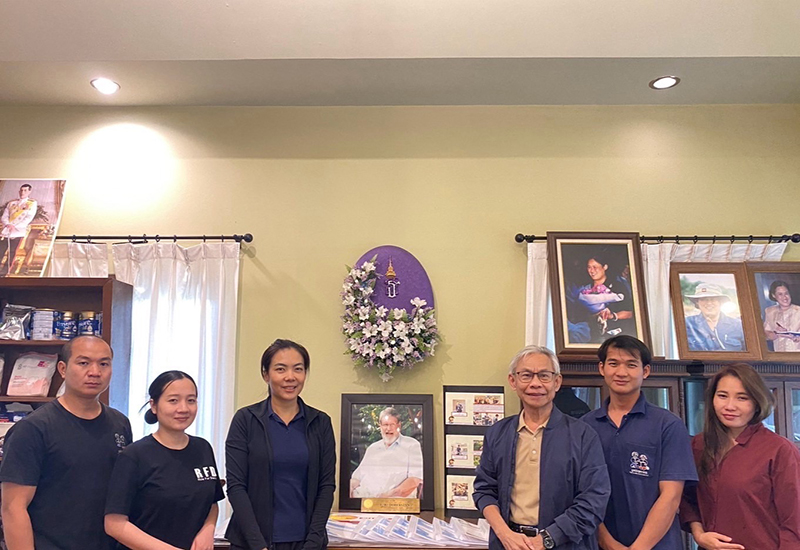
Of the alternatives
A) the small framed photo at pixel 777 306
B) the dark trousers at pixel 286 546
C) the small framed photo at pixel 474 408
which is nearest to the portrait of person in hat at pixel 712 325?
the small framed photo at pixel 777 306

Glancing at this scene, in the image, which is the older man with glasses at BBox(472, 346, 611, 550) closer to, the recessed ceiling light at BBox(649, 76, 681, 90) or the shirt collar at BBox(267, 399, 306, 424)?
the shirt collar at BBox(267, 399, 306, 424)

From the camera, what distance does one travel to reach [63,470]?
215 cm

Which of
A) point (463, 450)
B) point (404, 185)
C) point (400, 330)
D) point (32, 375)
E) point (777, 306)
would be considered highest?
point (404, 185)

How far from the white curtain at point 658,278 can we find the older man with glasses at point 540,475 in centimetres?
128

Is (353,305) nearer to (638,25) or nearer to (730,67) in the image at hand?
(638,25)

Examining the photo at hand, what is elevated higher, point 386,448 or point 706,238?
point 706,238

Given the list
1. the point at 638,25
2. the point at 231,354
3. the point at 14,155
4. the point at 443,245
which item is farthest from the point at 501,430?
the point at 14,155

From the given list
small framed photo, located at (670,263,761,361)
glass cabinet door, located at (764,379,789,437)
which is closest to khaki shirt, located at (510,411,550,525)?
small framed photo, located at (670,263,761,361)

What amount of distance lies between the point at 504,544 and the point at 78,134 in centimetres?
344

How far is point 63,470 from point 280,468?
2.44 ft

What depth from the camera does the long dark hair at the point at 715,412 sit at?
2205 millimetres

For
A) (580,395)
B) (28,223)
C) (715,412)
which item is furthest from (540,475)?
(28,223)

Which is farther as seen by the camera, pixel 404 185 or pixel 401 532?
pixel 404 185

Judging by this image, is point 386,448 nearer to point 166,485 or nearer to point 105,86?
point 166,485
